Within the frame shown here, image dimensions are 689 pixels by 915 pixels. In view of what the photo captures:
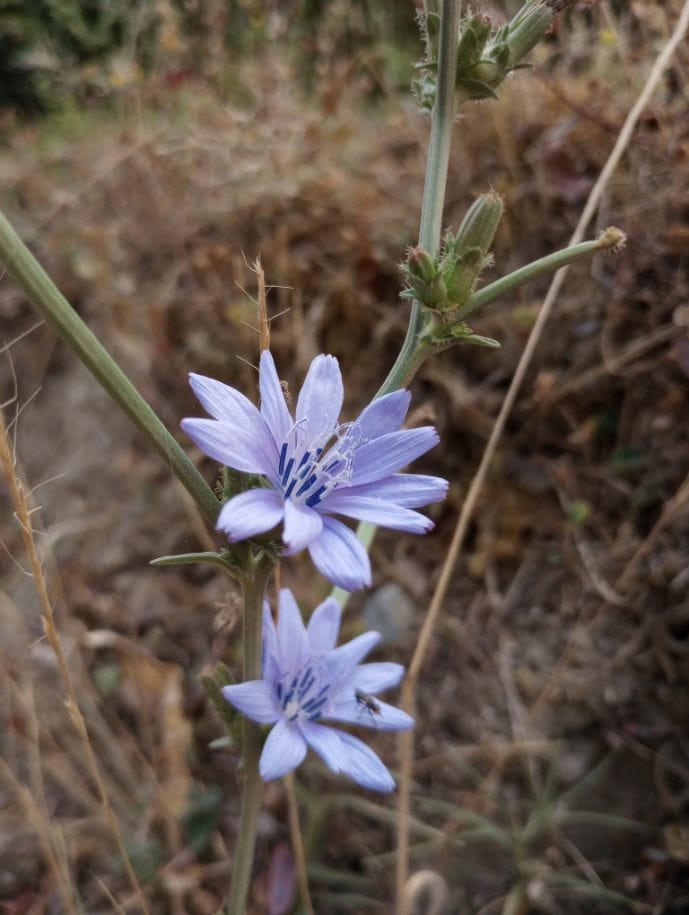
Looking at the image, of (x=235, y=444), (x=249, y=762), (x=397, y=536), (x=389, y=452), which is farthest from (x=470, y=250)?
(x=397, y=536)

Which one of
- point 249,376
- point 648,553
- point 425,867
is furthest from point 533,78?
point 425,867

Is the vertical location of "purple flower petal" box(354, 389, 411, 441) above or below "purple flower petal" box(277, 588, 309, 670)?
above

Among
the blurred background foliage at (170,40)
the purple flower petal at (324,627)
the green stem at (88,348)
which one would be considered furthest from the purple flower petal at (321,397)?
the blurred background foliage at (170,40)

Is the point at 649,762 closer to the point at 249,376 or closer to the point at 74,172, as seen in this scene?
the point at 249,376

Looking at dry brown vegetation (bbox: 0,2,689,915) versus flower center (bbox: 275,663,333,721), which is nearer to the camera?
flower center (bbox: 275,663,333,721)

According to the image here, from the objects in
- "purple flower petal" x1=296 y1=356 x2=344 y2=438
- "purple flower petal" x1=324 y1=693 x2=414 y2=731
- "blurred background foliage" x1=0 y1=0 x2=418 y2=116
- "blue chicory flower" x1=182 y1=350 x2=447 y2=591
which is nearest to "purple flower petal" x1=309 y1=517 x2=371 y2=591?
"blue chicory flower" x1=182 y1=350 x2=447 y2=591

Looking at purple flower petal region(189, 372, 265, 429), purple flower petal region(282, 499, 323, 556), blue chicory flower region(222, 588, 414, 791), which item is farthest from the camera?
blue chicory flower region(222, 588, 414, 791)

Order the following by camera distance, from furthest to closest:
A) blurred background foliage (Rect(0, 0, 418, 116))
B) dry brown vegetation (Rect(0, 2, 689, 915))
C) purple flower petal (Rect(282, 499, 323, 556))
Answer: blurred background foliage (Rect(0, 0, 418, 116))
dry brown vegetation (Rect(0, 2, 689, 915))
purple flower petal (Rect(282, 499, 323, 556))

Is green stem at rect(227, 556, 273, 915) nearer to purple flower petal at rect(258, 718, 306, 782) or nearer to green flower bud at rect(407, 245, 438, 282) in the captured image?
purple flower petal at rect(258, 718, 306, 782)
